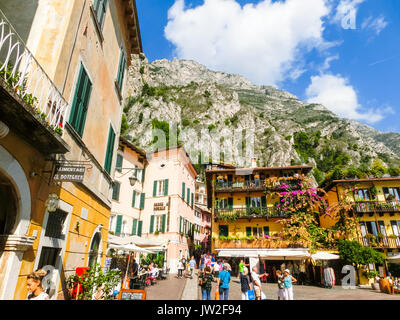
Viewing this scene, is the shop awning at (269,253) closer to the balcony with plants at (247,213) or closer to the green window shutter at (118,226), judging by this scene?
the balcony with plants at (247,213)

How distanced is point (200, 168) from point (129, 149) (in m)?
44.5

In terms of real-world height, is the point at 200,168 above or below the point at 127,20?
Result: above

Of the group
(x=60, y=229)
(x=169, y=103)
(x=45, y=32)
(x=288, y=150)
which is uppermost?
(x=169, y=103)

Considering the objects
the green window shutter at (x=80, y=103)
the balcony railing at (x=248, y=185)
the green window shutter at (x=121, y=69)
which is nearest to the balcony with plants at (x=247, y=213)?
the balcony railing at (x=248, y=185)

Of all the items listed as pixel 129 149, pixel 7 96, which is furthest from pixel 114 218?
pixel 7 96

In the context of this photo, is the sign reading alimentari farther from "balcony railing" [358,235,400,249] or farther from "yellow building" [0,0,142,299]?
"balcony railing" [358,235,400,249]

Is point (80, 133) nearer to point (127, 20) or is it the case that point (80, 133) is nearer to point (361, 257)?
point (127, 20)

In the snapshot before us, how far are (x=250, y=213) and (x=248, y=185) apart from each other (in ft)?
9.62

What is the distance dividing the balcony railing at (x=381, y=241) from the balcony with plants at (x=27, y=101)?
2505 cm

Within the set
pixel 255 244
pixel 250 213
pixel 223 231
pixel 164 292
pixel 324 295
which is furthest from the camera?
pixel 223 231

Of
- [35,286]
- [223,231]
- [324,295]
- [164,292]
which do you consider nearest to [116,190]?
[223,231]

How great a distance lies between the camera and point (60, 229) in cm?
575

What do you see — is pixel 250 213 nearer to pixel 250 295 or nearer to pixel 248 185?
pixel 248 185

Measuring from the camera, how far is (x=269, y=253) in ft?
65.0
